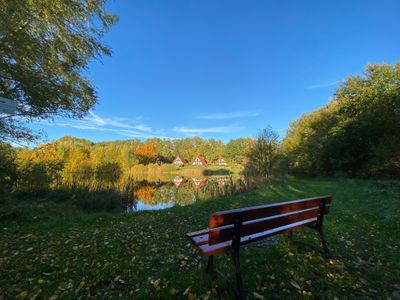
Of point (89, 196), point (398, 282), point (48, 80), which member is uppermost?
point (48, 80)

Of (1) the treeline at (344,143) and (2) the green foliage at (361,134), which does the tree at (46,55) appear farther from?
(2) the green foliage at (361,134)

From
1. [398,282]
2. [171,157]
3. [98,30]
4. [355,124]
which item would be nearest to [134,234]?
[398,282]

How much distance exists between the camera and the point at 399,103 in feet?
50.2

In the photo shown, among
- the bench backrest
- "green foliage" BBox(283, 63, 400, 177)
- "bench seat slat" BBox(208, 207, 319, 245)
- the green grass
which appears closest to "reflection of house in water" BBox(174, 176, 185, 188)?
"green foliage" BBox(283, 63, 400, 177)

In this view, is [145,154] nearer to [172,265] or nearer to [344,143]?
[344,143]

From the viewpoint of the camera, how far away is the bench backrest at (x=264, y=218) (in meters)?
2.19

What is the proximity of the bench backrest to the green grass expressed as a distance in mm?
588

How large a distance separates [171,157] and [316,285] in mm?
91508

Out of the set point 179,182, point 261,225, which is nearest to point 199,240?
point 261,225

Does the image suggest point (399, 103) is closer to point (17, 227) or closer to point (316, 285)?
point (316, 285)

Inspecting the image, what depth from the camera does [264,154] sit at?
20.0 m

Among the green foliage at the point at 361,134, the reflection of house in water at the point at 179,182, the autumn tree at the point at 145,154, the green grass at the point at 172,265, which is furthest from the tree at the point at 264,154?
the autumn tree at the point at 145,154

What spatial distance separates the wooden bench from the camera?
7.20 feet

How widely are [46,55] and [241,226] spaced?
22.3 ft
